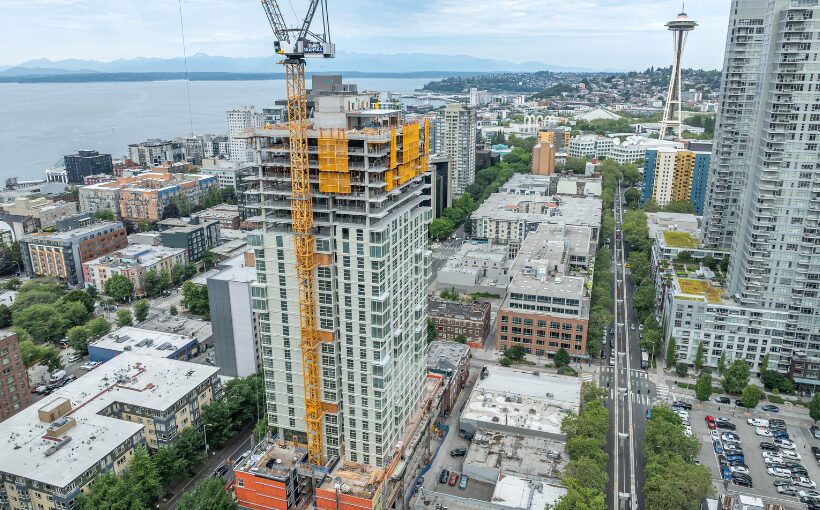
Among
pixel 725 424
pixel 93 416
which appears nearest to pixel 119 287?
pixel 93 416

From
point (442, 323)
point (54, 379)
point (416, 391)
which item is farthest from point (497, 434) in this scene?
point (54, 379)

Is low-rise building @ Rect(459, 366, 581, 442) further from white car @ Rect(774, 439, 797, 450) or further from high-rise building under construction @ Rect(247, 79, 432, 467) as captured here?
white car @ Rect(774, 439, 797, 450)

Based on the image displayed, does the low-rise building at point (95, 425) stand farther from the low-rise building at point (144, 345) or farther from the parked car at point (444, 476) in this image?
the parked car at point (444, 476)

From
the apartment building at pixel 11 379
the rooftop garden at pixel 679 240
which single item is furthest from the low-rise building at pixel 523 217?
the apartment building at pixel 11 379

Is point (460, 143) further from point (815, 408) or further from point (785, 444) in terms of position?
point (785, 444)

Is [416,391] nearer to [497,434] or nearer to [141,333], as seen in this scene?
[497,434]

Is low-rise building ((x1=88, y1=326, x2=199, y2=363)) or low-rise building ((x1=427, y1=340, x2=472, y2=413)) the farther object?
low-rise building ((x1=88, y1=326, x2=199, y2=363))

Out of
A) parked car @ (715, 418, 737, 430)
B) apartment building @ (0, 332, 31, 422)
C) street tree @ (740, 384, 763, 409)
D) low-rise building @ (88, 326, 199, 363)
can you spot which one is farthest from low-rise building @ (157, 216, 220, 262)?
street tree @ (740, 384, 763, 409)
